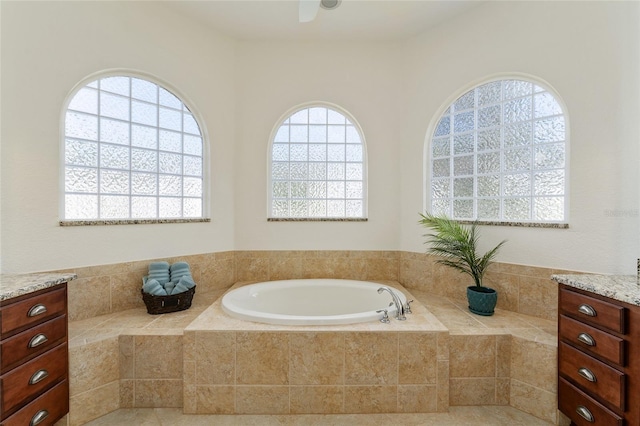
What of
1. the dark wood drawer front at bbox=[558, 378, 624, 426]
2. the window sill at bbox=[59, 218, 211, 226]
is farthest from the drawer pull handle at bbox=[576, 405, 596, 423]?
the window sill at bbox=[59, 218, 211, 226]

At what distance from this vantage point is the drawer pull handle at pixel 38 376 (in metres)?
1.29

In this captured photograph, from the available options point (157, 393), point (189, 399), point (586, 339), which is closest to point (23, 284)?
point (157, 393)

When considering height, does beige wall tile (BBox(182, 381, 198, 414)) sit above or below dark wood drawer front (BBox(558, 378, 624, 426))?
below

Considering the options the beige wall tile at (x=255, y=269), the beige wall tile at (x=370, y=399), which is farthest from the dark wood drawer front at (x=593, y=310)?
the beige wall tile at (x=255, y=269)

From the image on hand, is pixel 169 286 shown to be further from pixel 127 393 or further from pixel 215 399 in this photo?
pixel 215 399

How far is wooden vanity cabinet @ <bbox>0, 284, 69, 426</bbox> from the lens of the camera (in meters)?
1.19

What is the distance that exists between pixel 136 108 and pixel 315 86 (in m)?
1.60

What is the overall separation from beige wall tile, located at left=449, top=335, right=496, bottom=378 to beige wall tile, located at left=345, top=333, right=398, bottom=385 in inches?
16.1

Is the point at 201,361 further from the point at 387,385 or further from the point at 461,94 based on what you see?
the point at 461,94

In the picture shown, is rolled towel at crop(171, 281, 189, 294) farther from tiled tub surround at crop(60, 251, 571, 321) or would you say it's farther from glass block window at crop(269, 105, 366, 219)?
glass block window at crop(269, 105, 366, 219)

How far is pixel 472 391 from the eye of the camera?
1683 millimetres

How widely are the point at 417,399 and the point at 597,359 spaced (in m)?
0.92

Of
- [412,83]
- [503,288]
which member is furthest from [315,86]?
[503,288]

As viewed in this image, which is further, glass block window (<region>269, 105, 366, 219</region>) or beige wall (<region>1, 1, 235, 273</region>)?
glass block window (<region>269, 105, 366, 219</region>)
